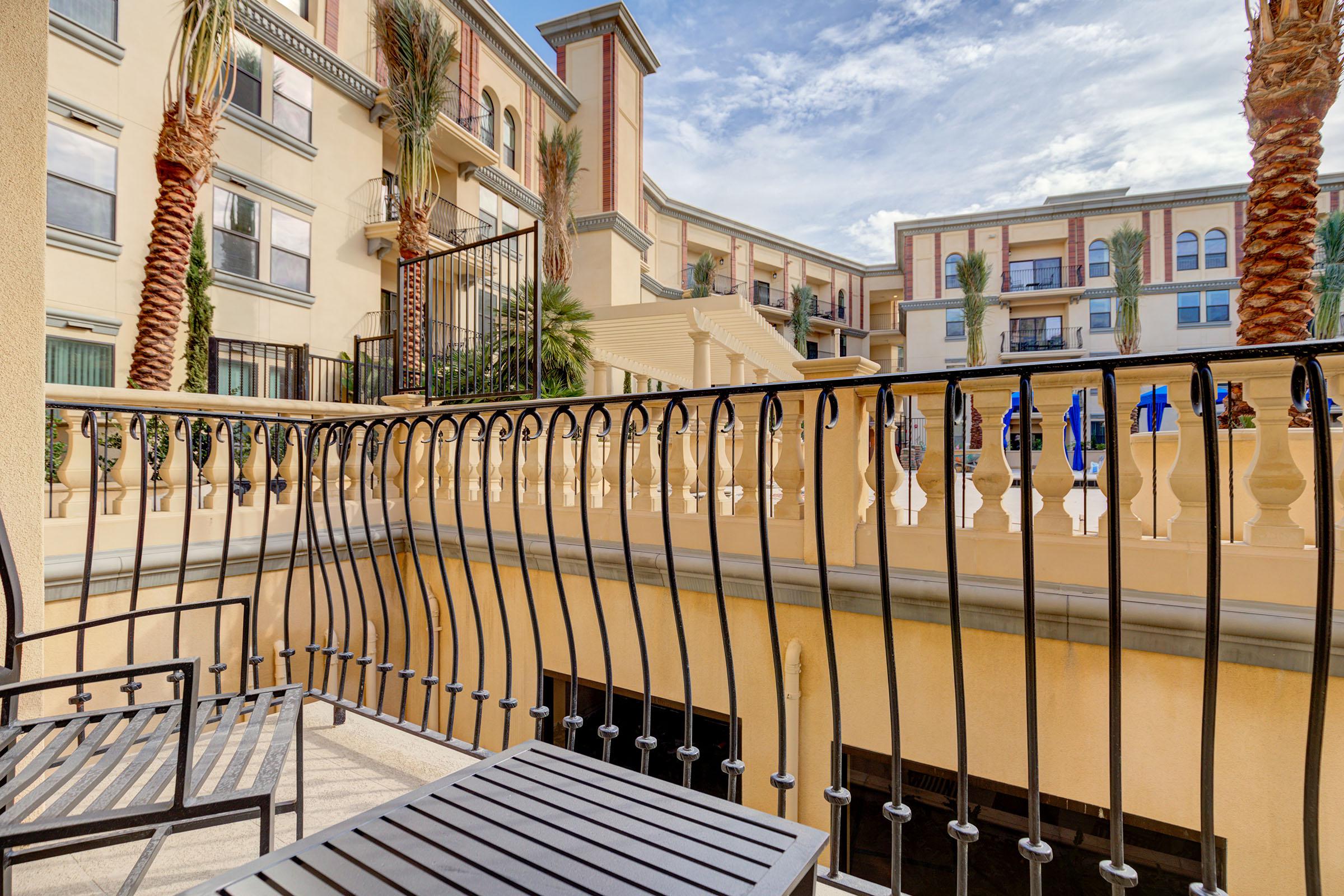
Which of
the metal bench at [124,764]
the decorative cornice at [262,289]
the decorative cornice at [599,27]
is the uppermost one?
the decorative cornice at [599,27]

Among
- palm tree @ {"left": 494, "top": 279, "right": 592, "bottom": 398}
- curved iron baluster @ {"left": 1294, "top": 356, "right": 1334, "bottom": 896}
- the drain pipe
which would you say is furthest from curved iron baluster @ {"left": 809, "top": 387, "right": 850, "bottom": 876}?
palm tree @ {"left": 494, "top": 279, "right": 592, "bottom": 398}

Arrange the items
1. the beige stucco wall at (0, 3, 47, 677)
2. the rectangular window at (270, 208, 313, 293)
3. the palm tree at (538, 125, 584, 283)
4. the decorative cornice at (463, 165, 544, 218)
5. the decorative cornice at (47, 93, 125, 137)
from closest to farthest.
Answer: the beige stucco wall at (0, 3, 47, 677)
the decorative cornice at (47, 93, 125, 137)
the rectangular window at (270, 208, 313, 293)
the decorative cornice at (463, 165, 544, 218)
the palm tree at (538, 125, 584, 283)

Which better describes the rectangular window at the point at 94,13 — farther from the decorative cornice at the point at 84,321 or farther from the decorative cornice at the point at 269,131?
the decorative cornice at the point at 84,321

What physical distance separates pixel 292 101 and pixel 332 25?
6.33 ft

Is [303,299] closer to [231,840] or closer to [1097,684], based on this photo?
[231,840]

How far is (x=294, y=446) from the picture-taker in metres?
4.55

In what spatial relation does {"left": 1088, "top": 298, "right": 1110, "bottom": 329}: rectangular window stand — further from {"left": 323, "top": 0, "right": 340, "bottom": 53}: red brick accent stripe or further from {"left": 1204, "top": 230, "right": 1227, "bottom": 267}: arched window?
{"left": 323, "top": 0, "right": 340, "bottom": 53}: red brick accent stripe

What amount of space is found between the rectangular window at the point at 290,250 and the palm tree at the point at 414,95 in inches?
63.1

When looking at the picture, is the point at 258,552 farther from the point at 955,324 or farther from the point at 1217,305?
the point at 1217,305

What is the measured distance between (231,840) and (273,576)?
273 centimetres

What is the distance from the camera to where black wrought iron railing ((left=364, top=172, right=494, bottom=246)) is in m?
12.5

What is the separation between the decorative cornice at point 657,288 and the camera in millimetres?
21453

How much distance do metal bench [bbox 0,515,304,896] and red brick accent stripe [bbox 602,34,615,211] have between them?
17.1 meters

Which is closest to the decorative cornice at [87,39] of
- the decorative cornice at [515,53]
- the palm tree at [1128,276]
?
the decorative cornice at [515,53]
